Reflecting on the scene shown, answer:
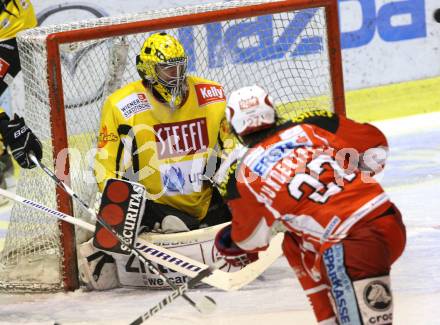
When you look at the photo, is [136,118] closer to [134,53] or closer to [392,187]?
[134,53]

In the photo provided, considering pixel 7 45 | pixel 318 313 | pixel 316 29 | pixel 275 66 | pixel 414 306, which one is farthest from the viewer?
pixel 7 45

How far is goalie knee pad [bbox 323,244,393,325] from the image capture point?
305 centimetres

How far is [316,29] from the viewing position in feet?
15.6

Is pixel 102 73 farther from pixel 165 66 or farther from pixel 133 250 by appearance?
pixel 133 250

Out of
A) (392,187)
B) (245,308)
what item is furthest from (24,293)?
(392,187)

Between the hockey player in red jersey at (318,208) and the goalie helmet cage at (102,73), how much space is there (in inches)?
52.0

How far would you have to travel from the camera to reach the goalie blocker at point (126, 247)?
168 inches

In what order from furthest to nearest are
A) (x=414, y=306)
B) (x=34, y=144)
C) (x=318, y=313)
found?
(x=34, y=144)
(x=414, y=306)
(x=318, y=313)

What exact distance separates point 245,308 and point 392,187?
1689 mm

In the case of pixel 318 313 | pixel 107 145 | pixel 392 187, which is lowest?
pixel 392 187

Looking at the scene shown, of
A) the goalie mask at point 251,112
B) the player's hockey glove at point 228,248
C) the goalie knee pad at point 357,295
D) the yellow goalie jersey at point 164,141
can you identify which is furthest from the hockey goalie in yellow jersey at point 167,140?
the goalie knee pad at point 357,295

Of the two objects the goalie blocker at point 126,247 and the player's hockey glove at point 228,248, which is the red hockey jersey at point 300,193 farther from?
the goalie blocker at point 126,247

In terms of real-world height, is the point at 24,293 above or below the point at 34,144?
below

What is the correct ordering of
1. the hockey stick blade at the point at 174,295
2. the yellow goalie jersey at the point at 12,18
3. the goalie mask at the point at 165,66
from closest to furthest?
1. the hockey stick blade at the point at 174,295
2. the goalie mask at the point at 165,66
3. the yellow goalie jersey at the point at 12,18
